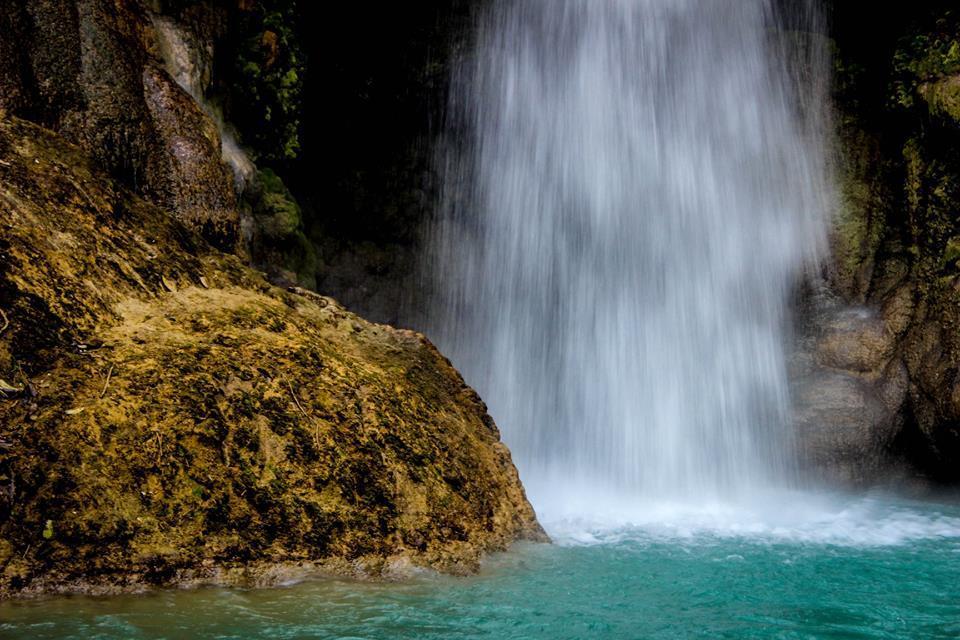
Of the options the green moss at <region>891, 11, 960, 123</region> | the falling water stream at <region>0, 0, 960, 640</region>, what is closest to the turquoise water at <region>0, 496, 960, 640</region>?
the falling water stream at <region>0, 0, 960, 640</region>

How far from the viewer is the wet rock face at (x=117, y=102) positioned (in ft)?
17.0

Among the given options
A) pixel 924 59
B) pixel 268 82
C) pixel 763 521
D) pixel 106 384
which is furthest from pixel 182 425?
pixel 924 59

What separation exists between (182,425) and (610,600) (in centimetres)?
271

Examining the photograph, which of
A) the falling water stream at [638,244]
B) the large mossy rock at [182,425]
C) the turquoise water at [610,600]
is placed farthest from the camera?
the falling water stream at [638,244]

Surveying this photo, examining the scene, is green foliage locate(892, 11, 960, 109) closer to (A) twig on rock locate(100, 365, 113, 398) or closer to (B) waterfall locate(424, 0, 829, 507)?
(B) waterfall locate(424, 0, 829, 507)

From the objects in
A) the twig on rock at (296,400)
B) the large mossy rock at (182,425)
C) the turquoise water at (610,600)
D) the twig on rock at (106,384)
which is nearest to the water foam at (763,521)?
the turquoise water at (610,600)

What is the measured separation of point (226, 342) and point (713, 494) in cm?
740

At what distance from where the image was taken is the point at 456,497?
15.5ft

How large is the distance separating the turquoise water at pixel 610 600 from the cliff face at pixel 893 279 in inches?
152

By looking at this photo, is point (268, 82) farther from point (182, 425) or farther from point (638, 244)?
point (182, 425)

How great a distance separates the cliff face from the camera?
9656 mm

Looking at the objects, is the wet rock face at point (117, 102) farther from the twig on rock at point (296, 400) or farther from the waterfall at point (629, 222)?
the waterfall at point (629, 222)

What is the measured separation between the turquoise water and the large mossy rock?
0.75ft

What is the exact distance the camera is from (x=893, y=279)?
1059 cm
